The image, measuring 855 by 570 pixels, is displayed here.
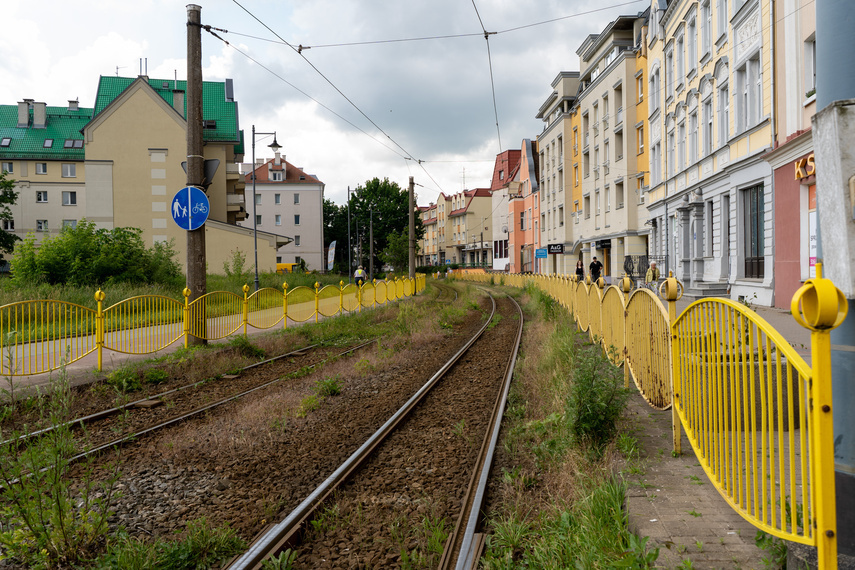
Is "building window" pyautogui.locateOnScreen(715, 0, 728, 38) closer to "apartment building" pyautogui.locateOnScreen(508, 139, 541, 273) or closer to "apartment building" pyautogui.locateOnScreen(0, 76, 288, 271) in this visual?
"apartment building" pyautogui.locateOnScreen(0, 76, 288, 271)

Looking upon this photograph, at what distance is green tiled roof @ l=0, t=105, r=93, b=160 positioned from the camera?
60781 mm

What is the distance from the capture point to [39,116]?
6291 cm

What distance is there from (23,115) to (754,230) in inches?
2731

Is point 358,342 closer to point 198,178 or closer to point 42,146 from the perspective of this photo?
point 198,178

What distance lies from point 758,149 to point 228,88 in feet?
150

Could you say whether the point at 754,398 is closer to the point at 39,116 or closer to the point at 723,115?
the point at 723,115

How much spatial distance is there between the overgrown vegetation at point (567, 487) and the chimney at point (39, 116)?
233 ft

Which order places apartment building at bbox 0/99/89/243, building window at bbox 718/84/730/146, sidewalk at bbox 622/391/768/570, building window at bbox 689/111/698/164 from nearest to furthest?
sidewalk at bbox 622/391/768/570 < building window at bbox 718/84/730/146 < building window at bbox 689/111/698/164 < apartment building at bbox 0/99/89/243

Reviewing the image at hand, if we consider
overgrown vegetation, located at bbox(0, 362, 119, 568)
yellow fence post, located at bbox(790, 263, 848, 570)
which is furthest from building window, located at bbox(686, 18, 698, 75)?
overgrown vegetation, located at bbox(0, 362, 119, 568)

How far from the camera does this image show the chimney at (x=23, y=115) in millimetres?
62562

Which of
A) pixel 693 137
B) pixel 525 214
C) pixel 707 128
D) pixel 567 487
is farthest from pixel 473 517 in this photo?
pixel 525 214

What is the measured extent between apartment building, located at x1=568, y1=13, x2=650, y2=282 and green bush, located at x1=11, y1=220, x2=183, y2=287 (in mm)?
22966

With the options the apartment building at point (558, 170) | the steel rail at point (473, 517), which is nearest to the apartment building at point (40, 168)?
the apartment building at point (558, 170)

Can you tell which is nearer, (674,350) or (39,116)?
(674,350)
